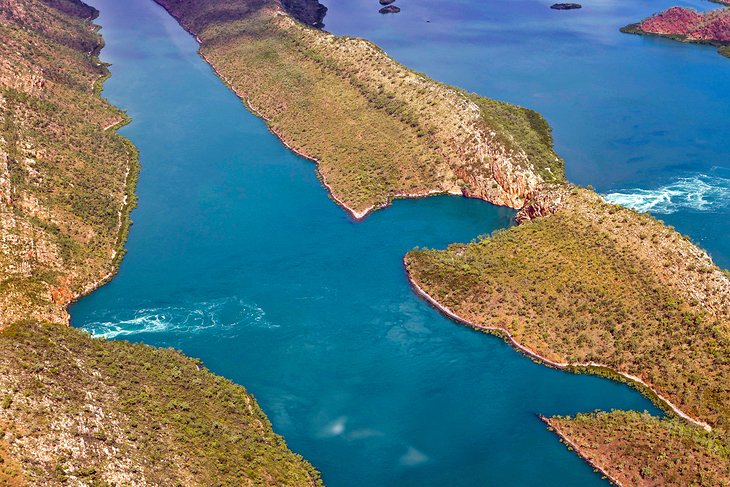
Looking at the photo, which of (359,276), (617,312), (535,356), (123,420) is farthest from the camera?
(359,276)

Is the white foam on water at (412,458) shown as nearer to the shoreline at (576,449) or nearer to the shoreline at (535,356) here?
the shoreline at (576,449)

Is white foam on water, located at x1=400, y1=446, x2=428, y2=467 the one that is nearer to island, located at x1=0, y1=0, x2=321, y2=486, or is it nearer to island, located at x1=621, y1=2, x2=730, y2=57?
island, located at x1=0, y1=0, x2=321, y2=486

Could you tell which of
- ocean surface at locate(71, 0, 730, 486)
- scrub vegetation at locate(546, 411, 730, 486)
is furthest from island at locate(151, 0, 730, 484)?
ocean surface at locate(71, 0, 730, 486)

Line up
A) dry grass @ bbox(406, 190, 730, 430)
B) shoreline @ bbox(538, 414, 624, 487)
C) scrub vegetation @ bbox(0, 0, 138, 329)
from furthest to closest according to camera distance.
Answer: scrub vegetation @ bbox(0, 0, 138, 329) < dry grass @ bbox(406, 190, 730, 430) < shoreline @ bbox(538, 414, 624, 487)

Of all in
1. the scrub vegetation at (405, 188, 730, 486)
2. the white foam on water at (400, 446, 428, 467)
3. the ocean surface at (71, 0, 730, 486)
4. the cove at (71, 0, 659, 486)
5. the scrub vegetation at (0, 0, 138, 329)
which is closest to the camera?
the white foam on water at (400, 446, 428, 467)

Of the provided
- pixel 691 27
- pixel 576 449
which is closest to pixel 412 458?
pixel 576 449

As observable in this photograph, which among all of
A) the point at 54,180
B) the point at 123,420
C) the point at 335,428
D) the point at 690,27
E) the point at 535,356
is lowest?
the point at 335,428

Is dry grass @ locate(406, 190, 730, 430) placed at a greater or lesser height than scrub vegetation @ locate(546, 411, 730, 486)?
greater

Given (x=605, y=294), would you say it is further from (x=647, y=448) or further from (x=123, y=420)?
(x=123, y=420)
